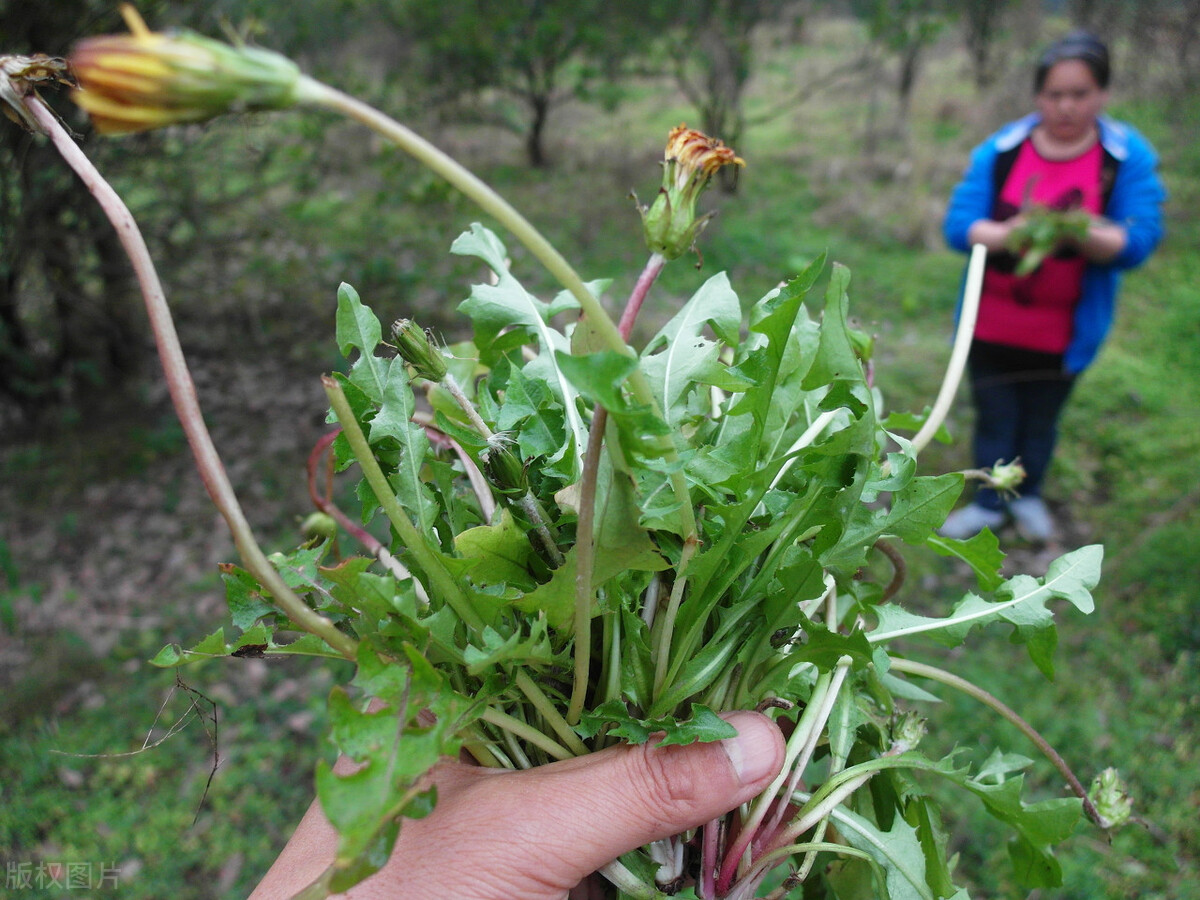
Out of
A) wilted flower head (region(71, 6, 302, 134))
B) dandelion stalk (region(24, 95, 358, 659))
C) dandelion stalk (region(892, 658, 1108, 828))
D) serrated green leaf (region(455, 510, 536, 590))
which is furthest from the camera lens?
dandelion stalk (region(892, 658, 1108, 828))

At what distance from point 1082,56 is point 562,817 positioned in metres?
3.60

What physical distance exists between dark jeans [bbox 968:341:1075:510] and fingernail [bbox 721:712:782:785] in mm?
2992

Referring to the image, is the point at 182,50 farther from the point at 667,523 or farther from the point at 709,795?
the point at 709,795

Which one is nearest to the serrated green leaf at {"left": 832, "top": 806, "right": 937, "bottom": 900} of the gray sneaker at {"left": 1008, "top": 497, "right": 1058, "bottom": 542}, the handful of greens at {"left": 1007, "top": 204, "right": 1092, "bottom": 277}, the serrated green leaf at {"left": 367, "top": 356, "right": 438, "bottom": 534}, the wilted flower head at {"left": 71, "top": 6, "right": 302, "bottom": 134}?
the serrated green leaf at {"left": 367, "top": 356, "right": 438, "bottom": 534}

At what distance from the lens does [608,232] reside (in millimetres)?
7195

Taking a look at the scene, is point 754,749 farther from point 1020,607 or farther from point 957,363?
point 957,363

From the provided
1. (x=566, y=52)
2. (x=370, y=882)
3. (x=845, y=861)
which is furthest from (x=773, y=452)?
(x=566, y=52)

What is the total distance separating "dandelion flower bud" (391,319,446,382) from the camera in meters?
1.08

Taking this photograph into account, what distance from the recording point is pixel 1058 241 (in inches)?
130

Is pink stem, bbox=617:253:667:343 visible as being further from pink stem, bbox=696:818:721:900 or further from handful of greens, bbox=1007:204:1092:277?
handful of greens, bbox=1007:204:1092:277

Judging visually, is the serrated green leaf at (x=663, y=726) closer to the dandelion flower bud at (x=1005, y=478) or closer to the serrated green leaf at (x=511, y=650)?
the serrated green leaf at (x=511, y=650)

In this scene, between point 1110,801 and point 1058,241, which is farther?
point 1058,241

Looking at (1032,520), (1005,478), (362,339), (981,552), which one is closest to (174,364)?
(362,339)

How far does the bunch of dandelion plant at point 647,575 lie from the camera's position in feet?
2.95
